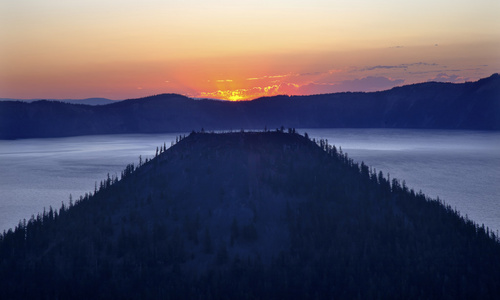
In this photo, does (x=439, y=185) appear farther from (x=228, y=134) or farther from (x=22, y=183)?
(x=22, y=183)

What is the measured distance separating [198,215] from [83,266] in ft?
46.7

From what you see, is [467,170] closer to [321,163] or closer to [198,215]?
[321,163]

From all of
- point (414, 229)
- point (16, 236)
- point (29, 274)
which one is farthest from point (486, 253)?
point (16, 236)

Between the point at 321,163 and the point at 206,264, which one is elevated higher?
the point at 321,163

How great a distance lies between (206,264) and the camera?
54.2 metres

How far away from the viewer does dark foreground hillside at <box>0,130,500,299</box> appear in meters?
52.7

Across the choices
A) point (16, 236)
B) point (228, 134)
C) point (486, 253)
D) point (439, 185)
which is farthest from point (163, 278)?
point (439, 185)

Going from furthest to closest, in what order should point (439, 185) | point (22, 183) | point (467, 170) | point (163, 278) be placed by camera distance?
point (467, 170)
point (22, 183)
point (439, 185)
point (163, 278)

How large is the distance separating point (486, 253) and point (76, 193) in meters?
98.9

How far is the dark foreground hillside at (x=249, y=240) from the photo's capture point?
52.7 m

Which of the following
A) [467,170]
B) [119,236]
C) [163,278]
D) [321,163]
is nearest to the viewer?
[163,278]

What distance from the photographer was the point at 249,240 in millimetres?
57062

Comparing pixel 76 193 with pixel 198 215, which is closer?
pixel 198 215

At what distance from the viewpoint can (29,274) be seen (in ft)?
178
